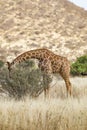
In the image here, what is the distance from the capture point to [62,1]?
5541cm

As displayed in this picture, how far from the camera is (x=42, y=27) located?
48.1 meters

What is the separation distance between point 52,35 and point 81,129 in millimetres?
39255

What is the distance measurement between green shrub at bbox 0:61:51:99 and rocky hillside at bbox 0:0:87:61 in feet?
84.9

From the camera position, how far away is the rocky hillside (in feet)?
140

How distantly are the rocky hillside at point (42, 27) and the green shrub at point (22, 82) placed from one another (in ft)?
84.9

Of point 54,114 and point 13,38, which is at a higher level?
point 54,114

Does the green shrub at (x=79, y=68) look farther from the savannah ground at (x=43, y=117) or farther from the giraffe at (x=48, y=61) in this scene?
the savannah ground at (x=43, y=117)

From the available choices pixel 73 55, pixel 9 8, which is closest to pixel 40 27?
pixel 9 8

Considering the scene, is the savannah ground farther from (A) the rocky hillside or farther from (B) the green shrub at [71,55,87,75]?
(A) the rocky hillside

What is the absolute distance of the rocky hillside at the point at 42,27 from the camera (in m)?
42.8

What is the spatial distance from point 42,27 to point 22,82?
3492 centimetres

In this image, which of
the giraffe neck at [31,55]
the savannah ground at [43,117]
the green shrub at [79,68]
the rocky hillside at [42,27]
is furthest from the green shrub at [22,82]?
the rocky hillside at [42,27]

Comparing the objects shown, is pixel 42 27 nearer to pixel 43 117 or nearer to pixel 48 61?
pixel 48 61

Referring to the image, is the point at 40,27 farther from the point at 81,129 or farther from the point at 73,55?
the point at 81,129
